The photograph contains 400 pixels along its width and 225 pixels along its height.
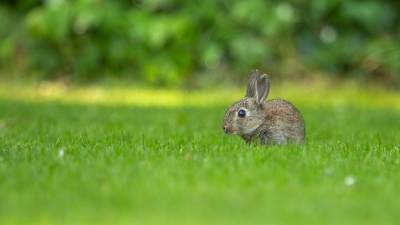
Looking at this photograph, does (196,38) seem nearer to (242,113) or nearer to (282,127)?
(242,113)

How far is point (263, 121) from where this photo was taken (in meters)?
6.30

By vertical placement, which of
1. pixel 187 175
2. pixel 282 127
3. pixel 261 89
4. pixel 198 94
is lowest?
pixel 187 175

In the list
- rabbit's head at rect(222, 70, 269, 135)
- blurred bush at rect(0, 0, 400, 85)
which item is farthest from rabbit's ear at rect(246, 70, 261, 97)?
blurred bush at rect(0, 0, 400, 85)

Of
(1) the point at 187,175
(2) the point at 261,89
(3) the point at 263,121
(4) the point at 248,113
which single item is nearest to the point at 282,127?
(3) the point at 263,121

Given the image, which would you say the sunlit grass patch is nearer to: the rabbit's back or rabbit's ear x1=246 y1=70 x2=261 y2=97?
rabbit's ear x1=246 y1=70 x2=261 y2=97

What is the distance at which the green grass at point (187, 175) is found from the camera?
12.7 ft

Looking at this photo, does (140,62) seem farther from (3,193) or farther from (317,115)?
(3,193)

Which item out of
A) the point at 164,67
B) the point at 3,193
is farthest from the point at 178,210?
the point at 164,67

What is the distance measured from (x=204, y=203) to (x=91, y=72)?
9.96m

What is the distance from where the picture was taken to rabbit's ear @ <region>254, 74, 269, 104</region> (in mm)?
6438

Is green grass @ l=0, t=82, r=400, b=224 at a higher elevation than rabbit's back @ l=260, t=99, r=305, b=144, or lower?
lower

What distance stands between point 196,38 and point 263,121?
7.24m

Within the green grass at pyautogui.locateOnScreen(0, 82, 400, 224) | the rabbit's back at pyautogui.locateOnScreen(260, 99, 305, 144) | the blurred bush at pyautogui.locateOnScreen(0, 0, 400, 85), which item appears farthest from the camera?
the blurred bush at pyautogui.locateOnScreen(0, 0, 400, 85)

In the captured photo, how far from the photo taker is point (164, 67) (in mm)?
12938
